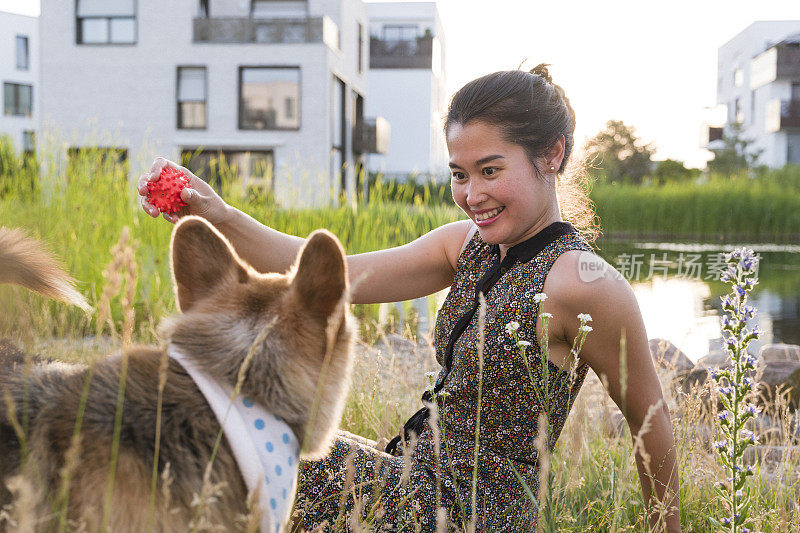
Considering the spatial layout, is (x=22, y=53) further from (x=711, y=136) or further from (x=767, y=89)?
Answer: (x=767, y=89)

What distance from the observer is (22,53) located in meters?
49.1

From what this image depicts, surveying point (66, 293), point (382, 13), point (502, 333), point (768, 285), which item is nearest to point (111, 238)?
point (66, 293)

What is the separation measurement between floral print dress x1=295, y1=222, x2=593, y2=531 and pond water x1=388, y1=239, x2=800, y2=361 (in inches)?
145

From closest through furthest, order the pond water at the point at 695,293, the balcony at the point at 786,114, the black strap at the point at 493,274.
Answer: the black strap at the point at 493,274, the pond water at the point at 695,293, the balcony at the point at 786,114

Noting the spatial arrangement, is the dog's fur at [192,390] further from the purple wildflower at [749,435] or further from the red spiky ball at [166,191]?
the purple wildflower at [749,435]

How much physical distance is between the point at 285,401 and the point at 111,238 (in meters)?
6.11

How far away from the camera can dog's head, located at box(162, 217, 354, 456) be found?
5.74 ft

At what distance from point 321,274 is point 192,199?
3.96 ft

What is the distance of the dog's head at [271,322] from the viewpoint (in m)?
1.75

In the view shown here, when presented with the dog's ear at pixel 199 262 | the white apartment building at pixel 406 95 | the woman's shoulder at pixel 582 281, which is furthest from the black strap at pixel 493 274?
the white apartment building at pixel 406 95

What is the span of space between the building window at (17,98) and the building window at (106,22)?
2439 centimetres

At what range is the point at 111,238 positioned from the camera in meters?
7.23

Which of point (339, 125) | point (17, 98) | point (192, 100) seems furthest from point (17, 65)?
point (339, 125)

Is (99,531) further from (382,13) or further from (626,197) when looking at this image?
(382,13)
